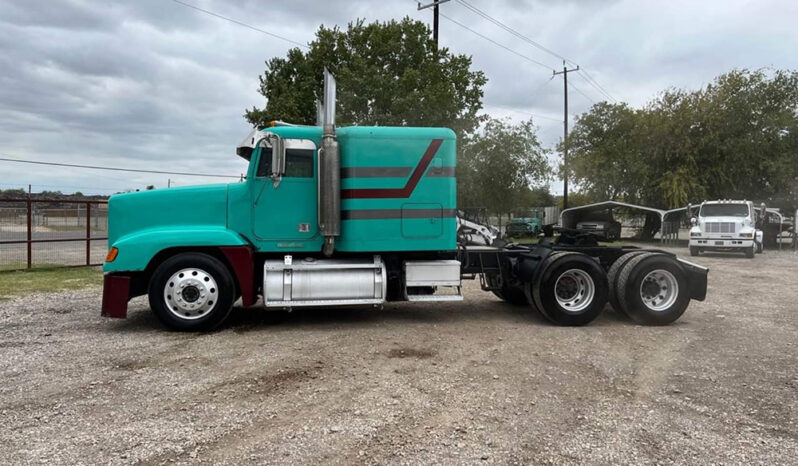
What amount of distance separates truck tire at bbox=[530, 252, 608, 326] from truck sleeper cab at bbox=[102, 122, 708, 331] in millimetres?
16

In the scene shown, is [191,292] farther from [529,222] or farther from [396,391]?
[529,222]

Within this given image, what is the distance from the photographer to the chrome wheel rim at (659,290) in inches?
293

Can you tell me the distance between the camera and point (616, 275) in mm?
7582

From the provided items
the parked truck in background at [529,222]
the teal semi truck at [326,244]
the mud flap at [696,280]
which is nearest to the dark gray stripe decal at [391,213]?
the teal semi truck at [326,244]

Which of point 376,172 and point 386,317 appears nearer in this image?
point 376,172

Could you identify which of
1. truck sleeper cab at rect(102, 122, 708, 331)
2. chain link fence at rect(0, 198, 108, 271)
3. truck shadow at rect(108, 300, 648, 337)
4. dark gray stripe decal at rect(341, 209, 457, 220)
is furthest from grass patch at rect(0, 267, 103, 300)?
dark gray stripe decal at rect(341, 209, 457, 220)

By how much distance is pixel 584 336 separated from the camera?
675 centimetres

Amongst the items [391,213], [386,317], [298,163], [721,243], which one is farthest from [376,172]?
[721,243]

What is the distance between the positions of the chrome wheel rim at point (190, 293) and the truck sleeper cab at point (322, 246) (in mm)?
13

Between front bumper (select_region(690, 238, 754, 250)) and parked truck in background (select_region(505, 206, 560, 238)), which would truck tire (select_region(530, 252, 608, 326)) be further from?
parked truck in background (select_region(505, 206, 560, 238))

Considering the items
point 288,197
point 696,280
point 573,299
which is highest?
point 288,197

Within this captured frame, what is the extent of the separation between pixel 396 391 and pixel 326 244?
294cm

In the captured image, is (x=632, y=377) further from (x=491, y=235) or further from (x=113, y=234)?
(x=113, y=234)

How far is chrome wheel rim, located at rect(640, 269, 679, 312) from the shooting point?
7438 millimetres
